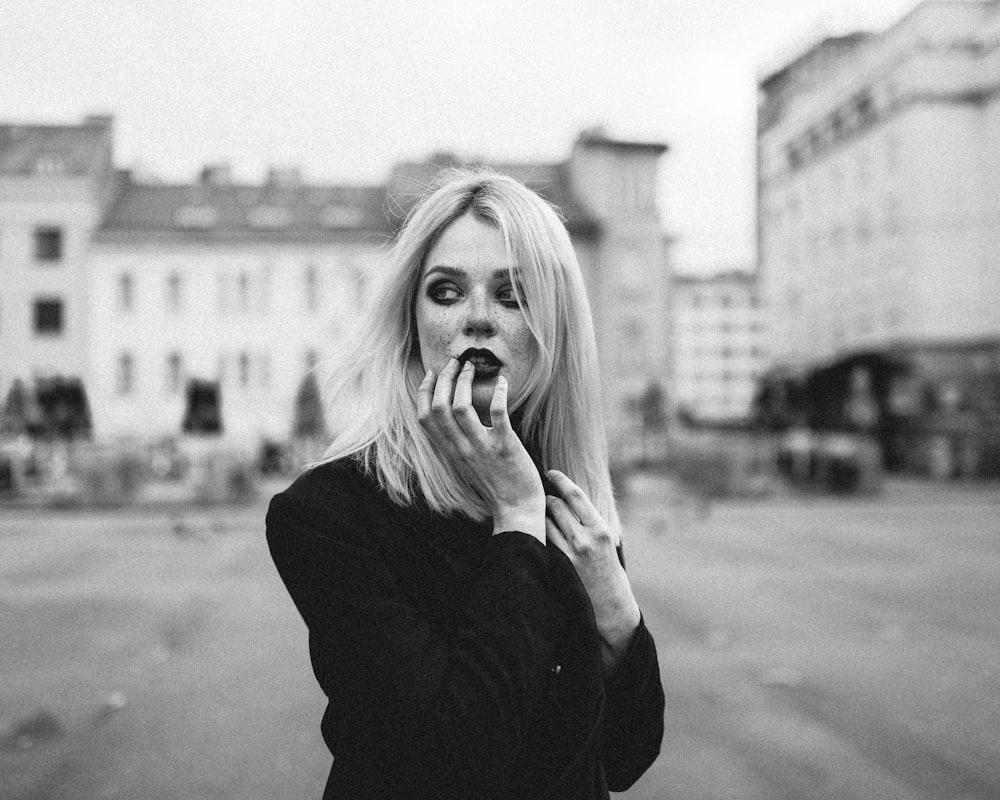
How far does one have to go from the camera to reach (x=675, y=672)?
16.7ft

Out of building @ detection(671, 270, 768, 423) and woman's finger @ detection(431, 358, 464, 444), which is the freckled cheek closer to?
woman's finger @ detection(431, 358, 464, 444)

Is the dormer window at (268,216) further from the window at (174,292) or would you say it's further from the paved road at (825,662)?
the paved road at (825,662)

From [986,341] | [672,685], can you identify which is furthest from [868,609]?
[986,341]

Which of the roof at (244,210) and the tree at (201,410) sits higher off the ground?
the roof at (244,210)

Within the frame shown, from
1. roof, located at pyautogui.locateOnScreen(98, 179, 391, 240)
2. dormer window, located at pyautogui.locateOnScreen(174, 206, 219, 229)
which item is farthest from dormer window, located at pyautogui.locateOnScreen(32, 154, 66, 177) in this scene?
dormer window, located at pyautogui.locateOnScreen(174, 206, 219, 229)

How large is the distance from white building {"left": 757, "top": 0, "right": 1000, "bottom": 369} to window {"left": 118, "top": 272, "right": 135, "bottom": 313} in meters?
27.3

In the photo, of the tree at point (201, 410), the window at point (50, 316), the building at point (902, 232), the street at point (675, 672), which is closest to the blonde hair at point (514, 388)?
the street at point (675, 672)

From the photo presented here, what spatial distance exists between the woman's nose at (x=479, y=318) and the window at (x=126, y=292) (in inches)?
1610

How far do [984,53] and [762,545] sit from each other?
2751cm

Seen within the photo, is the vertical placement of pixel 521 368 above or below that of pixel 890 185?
below

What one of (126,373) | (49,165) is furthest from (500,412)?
(49,165)

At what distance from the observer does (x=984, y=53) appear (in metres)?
30.0

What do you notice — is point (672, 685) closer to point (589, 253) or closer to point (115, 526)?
point (115, 526)

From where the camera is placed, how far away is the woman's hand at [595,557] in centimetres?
144
